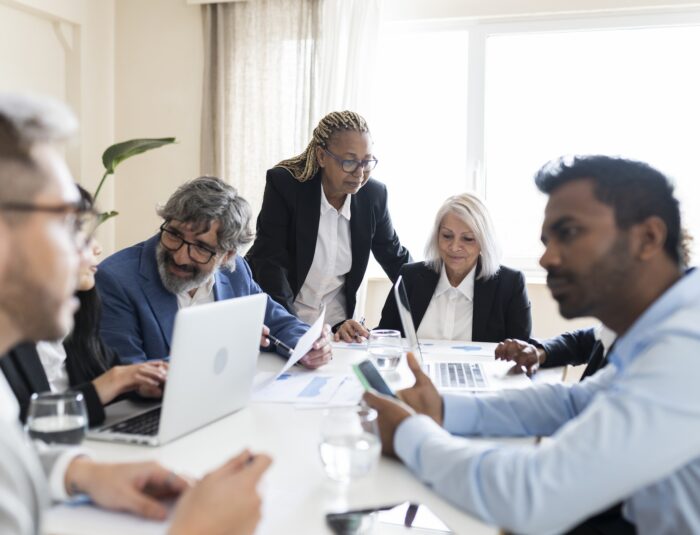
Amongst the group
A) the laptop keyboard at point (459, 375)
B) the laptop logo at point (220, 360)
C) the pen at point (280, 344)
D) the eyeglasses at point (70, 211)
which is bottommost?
the laptop keyboard at point (459, 375)

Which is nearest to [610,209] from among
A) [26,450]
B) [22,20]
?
[26,450]

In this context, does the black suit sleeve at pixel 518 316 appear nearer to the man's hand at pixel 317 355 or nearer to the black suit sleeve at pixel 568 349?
the black suit sleeve at pixel 568 349

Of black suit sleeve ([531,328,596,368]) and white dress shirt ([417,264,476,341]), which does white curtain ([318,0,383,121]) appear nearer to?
white dress shirt ([417,264,476,341])

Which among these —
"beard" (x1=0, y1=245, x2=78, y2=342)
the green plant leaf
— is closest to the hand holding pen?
the green plant leaf

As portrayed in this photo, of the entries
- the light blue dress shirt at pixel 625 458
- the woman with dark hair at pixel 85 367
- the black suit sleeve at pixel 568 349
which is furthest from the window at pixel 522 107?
the light blue dress shirt at pixel 625 458

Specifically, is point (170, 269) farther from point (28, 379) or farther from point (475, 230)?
point (475, 230)

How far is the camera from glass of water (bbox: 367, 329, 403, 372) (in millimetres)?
2156

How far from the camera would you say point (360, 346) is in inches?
100

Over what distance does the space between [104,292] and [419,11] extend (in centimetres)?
292

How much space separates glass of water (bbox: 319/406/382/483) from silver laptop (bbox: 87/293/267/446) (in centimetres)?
33

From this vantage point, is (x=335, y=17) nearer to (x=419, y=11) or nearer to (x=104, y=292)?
(x=419, y=11)

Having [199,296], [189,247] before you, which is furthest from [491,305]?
[189,247]

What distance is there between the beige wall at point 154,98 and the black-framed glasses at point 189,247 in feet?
8.78

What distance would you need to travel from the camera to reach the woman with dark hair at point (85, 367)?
1518 millimetres
